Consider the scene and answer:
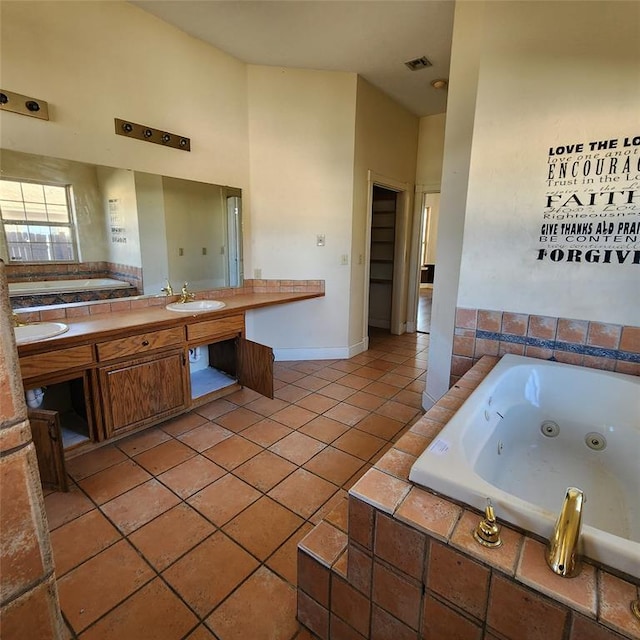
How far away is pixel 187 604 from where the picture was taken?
4.32 ft

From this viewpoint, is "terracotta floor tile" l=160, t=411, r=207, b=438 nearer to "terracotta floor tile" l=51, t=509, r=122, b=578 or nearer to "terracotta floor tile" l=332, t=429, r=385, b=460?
"terracotta floor tile" l=51, t=509, r=122, b=578

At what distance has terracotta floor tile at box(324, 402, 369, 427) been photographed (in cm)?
261

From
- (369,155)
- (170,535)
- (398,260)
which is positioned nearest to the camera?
(170,535)

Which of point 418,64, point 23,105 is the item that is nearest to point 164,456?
point 23,105

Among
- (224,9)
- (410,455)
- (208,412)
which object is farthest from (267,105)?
(410,455)

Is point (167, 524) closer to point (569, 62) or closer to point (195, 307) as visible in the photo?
point (195, 307)

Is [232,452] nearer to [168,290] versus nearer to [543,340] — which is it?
[168,290]

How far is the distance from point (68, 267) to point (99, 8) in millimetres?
1560

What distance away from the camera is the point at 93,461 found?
209 centimetres

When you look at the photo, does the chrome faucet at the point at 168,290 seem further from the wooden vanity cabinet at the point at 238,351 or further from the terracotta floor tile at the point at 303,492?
the terracotta floor tile at the point at 303,492

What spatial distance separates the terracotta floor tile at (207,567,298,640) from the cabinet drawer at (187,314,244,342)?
153 cm

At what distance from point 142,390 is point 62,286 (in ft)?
2.64

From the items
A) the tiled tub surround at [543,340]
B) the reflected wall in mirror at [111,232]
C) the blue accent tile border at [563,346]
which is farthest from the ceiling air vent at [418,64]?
the blue accent tile border at [563,346]

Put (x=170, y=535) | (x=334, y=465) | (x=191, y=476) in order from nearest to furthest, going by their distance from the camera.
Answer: (x=170, y=535)
(x=191, y=476)
(x=334, y=465)
